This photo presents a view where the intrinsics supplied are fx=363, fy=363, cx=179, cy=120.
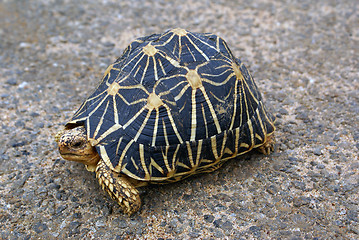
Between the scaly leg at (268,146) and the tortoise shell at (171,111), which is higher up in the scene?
the tortoise shell at (171,111)

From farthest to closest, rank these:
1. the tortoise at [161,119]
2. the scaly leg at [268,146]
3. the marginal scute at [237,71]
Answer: the scaly leg at [268,146] → the marginal scute at [237,71] → the tortoise at [161,119]

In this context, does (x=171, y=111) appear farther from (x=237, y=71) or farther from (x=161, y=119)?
(x=237, y=71)

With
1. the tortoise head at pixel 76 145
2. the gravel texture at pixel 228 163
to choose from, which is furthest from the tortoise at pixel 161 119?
the gravel texture at pixel 228 163

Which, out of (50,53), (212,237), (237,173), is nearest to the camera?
(212,237)

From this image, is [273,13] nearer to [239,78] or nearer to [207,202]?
[239,78]

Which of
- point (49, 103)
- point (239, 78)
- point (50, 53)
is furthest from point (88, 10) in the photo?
point (239, 78)

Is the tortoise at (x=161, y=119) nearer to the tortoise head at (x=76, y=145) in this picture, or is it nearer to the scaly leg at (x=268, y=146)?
the tortoise head at (x=76, y=145)

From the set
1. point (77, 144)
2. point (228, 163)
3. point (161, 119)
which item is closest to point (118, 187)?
point (77, 144)
